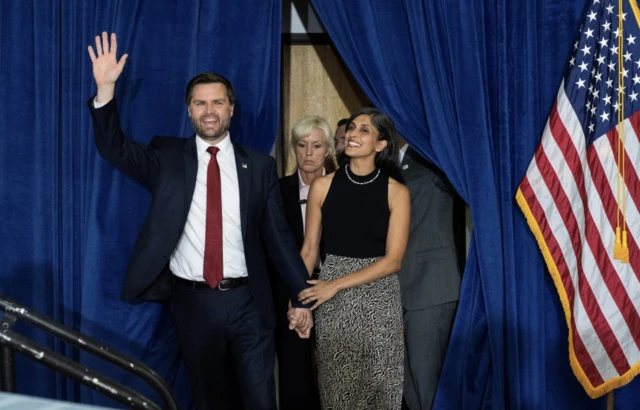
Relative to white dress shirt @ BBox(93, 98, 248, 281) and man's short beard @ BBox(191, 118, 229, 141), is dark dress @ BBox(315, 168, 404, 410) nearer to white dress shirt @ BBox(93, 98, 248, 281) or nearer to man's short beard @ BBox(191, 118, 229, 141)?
white dress shirt @ BBox(93, 98, 248, 281)

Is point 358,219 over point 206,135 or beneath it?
beneath

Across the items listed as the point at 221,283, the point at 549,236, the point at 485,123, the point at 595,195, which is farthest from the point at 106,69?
the point at 595,195

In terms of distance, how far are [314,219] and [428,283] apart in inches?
39.0

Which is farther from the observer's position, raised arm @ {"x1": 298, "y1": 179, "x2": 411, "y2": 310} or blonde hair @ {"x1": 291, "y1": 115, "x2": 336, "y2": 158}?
blonde hair @ {"x1": 291, "y1": 115, "x2": 336, "y2": 158}

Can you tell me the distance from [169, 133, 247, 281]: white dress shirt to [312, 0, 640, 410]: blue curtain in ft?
3.16

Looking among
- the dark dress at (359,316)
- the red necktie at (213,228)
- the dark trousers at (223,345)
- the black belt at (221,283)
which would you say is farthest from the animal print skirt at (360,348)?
the red necktie at (213,228)

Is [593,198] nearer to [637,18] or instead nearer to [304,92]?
[637,18]

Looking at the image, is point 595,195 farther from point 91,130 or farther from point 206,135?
point 91,130

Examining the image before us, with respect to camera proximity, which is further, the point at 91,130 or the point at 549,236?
the point at 91,130

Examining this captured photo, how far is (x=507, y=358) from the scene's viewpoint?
14.0ft

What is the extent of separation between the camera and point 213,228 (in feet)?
12.0

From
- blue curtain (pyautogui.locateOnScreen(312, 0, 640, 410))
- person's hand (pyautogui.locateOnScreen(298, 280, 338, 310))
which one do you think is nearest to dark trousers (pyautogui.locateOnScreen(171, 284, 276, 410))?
person's hand (pyautogui.locateOnScreen(298, 280, 338, 310))

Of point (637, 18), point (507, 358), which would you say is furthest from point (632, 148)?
point (507, 358)

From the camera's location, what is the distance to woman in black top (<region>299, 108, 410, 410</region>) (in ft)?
12.0
